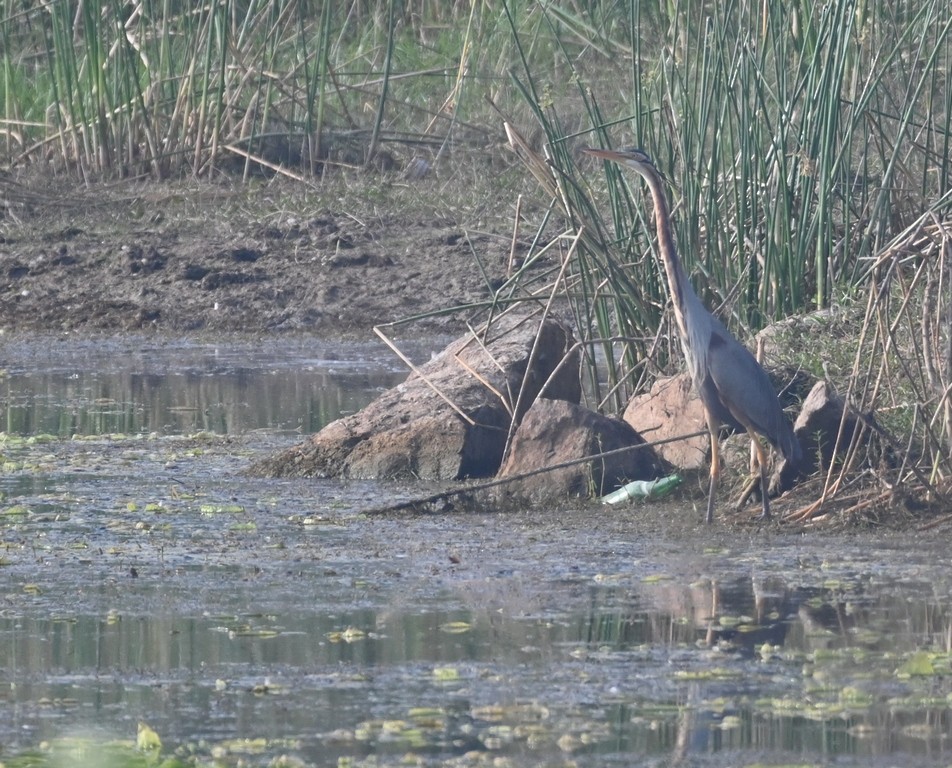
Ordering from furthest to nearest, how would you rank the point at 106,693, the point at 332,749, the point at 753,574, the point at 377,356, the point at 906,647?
the point at 377,356, the point at 753,574, the point at 906,647, the point at 106,693, the point at 332,749

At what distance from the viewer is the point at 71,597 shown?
5289 millimetres

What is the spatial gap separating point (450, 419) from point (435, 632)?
2.67 metres

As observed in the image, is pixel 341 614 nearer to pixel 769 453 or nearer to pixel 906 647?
pixel 906 647

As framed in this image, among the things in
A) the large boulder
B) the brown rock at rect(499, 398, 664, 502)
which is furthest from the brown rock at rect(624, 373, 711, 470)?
the large boulder

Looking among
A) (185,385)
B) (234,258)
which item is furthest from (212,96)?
(185,385)

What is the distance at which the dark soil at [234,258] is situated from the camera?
1185 cm

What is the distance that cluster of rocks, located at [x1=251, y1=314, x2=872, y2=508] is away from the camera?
6887 millimetres

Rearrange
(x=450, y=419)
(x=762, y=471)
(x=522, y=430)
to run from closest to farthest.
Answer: (x=762, y=471) < (x=522, y=430) < (x=450, y=419)

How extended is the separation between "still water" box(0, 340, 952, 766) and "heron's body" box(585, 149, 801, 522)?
360 mm

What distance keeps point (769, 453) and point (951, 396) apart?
85 centimetres

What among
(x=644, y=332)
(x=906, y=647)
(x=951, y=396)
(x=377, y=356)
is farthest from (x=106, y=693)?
(x=377, y=356)

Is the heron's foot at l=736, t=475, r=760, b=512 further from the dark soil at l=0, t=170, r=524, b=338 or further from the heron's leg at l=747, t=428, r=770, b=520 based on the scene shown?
the dark soil at l=0, t=170, r=524, b=338

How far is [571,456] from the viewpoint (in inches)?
271

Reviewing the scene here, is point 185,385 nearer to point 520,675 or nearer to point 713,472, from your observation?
point 713,472
